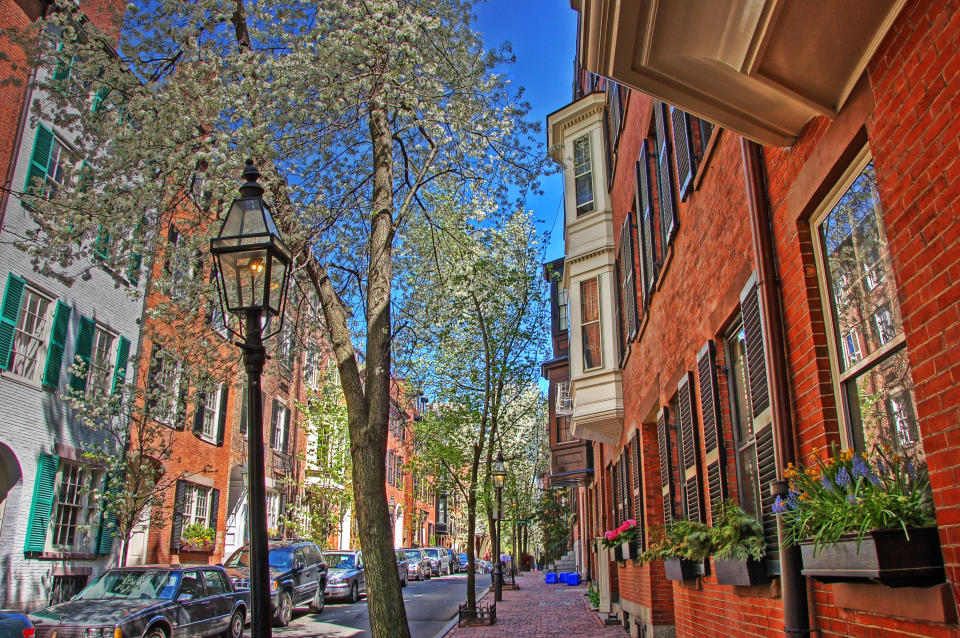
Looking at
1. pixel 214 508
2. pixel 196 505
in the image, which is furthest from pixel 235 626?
pixel 214 508

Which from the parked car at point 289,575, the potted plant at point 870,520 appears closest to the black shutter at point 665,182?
the potted plant at point 870,520

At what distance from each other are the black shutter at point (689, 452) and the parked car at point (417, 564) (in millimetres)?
26763

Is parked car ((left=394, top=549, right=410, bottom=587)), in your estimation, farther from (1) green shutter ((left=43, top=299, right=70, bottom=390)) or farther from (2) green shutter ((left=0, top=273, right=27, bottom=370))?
(2) green shutter ((left=0, top=273, right=27, bottom=370))

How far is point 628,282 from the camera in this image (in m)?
11.5

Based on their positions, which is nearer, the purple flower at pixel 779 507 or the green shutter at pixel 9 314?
the purple flower at pixel 779 507

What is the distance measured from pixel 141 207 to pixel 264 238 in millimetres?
4475

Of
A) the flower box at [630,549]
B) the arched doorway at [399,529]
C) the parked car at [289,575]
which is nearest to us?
the flower box at [630,549]

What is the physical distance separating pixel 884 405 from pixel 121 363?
17812 mm

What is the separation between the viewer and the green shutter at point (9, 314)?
531 inches

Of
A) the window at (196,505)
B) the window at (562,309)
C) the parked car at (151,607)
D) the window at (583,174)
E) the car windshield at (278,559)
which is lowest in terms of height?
the parked car at (151,607)

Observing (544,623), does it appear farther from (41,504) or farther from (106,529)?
(41,504)

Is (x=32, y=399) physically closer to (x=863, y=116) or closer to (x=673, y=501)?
(x=673, y=501)

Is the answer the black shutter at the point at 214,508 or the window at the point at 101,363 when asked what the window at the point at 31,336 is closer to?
the window at the point at 101,363

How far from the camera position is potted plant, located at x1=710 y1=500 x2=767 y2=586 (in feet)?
15.6
